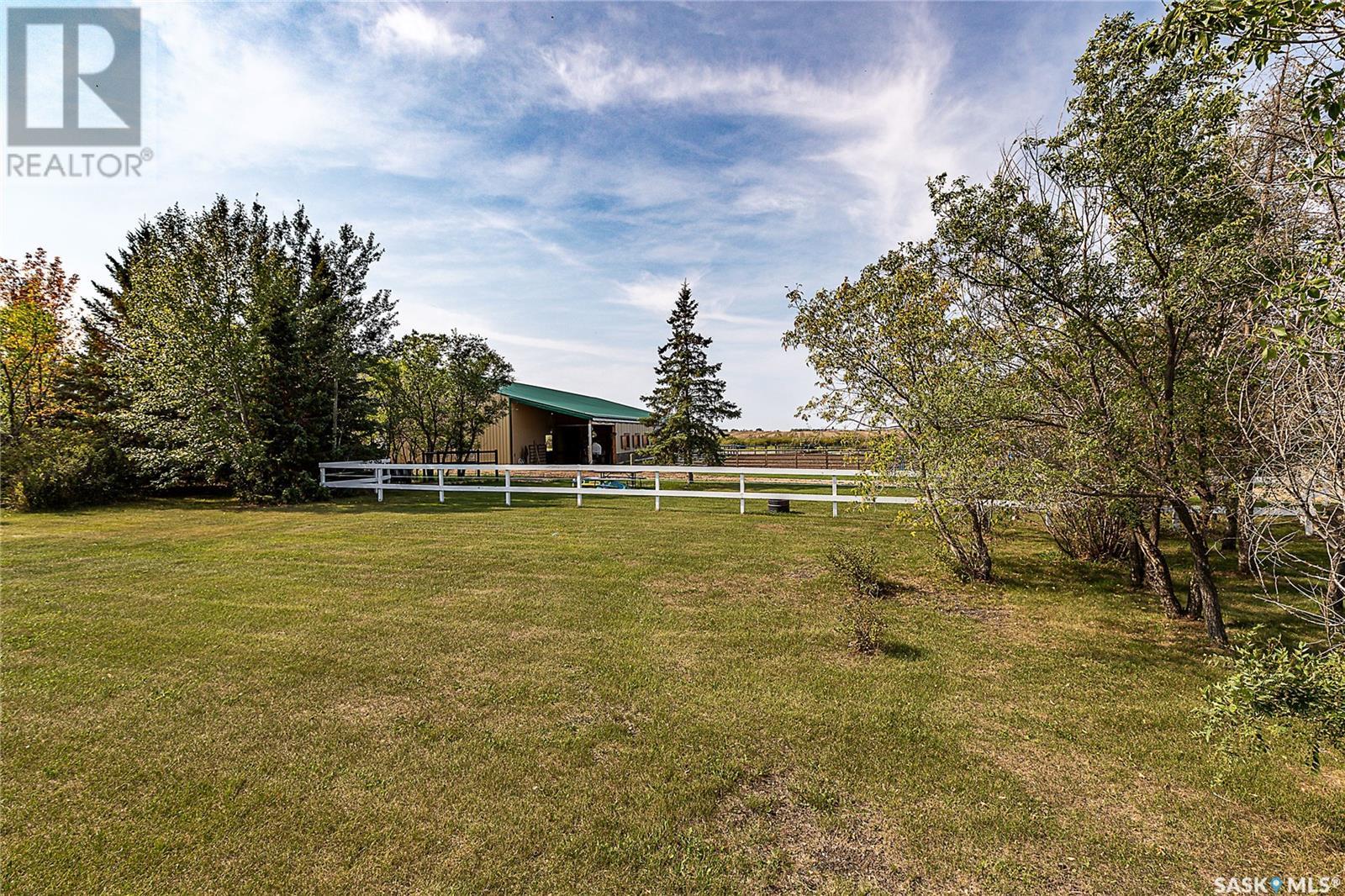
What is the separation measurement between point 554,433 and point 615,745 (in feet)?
94.7

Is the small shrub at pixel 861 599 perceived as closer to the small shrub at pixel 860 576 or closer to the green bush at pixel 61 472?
the small shrub at pixel 860 576

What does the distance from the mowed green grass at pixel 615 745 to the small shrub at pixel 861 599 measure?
164 millimetres

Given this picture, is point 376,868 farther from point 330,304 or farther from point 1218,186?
point 330,304

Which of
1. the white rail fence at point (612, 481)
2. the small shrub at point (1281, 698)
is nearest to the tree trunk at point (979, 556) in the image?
the white rail fence at point (612, 481)

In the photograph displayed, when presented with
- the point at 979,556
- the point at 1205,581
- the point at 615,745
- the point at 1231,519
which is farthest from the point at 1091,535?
the point at 615,745

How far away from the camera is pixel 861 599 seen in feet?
20.7

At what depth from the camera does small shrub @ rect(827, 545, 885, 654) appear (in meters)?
4.99

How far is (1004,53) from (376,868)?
394 inches

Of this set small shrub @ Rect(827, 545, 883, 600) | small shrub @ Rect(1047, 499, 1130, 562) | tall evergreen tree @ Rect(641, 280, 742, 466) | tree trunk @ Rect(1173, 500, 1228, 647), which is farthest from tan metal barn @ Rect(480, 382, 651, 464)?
tree trunk @ Rect(1173, 500, 1228, 647)

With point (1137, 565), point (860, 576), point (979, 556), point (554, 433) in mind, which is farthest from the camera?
point (554, 433)

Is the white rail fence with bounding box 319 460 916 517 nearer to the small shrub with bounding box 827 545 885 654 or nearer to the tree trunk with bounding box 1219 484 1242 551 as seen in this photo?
the small shrub with bounding box 827 545 885 654

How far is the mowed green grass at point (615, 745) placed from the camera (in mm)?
2527

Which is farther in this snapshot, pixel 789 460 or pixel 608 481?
pixel 789 460

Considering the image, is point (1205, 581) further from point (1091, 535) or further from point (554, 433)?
point (554, 433)
